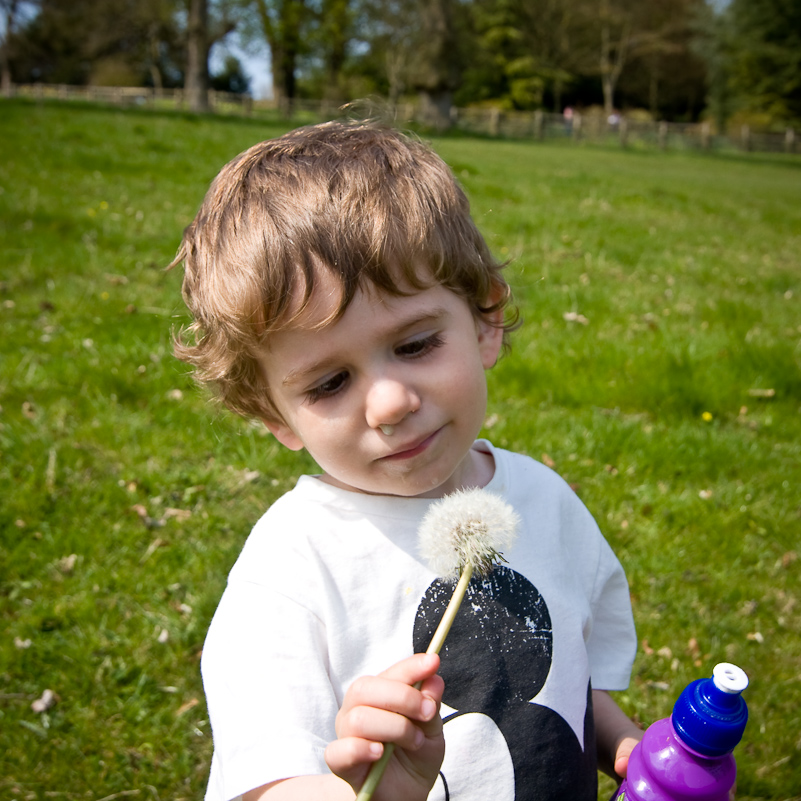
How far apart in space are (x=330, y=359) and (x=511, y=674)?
844 millimetres

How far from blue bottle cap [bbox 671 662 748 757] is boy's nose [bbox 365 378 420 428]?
741 mm

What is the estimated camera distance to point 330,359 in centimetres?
150

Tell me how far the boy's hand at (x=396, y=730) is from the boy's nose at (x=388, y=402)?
1.68 feet

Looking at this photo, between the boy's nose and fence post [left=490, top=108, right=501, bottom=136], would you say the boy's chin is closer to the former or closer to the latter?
the boy's nose

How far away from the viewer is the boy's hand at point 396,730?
1.12 m

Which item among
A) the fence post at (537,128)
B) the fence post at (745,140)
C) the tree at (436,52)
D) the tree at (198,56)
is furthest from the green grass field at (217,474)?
the fence post at (745,140)

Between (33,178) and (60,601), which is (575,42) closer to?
(33,178)

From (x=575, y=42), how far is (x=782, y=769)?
6160cm

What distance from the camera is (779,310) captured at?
6.40 m

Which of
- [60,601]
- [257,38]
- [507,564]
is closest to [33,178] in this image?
[60,601]

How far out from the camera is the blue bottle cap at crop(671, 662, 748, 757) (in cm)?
111

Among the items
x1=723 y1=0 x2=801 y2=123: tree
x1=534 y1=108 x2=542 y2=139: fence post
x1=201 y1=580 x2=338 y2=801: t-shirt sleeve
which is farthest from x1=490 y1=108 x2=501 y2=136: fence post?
x1=201 y1=580 x2=338 y2=801: t-shirt sleeve

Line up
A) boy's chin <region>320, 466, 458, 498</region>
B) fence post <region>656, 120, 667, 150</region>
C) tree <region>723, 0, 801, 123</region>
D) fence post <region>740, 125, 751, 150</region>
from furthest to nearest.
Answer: tree <region>723, 0, 801, 123</region>, fence post <region>740, 125, 751, 150</region>, fence post <region>656, 120, 667, 150</region>, boy's chin <region>320, 466, 458, 498</region>

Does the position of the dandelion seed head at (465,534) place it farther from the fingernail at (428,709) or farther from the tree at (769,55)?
the tree at (769,55)
